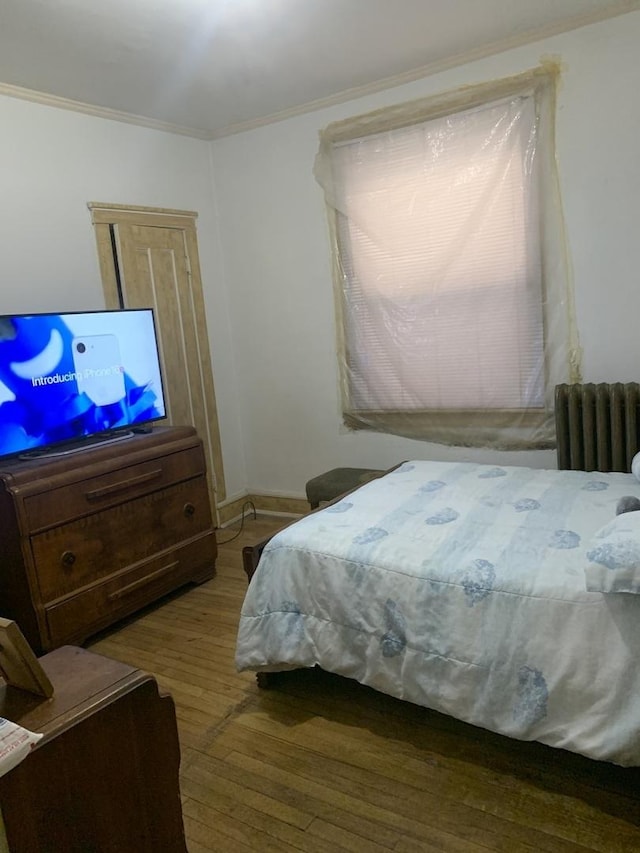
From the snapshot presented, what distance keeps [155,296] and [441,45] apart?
6.78 ft

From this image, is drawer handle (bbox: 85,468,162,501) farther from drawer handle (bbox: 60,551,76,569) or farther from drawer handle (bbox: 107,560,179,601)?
drawer handle (bbox: 107,560,179,601)

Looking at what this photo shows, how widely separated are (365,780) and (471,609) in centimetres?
61

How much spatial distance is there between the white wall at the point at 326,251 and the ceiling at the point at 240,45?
0.16 m

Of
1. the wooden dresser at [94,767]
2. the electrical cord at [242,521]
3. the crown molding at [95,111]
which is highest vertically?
the crown molding at [95,111]

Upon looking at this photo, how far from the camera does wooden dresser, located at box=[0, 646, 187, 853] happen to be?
3.41ft

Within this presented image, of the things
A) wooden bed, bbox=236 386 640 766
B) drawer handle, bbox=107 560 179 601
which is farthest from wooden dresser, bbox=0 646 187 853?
drawer handle, bbox=107 560 179 601

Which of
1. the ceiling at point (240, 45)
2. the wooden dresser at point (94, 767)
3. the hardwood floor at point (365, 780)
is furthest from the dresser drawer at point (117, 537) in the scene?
the ceiling at point (240, 45)

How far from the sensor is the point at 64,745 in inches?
42.5

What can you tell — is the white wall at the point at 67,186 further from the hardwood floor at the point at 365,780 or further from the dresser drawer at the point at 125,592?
the hardwood floor at the point at 365,780

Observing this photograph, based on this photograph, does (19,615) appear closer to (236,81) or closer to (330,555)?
(330,555)

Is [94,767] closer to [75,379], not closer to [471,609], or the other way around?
[471,609]

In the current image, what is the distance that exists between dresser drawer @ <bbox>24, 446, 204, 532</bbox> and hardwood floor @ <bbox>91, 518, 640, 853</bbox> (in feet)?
2.77

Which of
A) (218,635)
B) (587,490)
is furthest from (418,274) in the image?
(218,635)

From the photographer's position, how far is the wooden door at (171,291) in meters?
3.54
